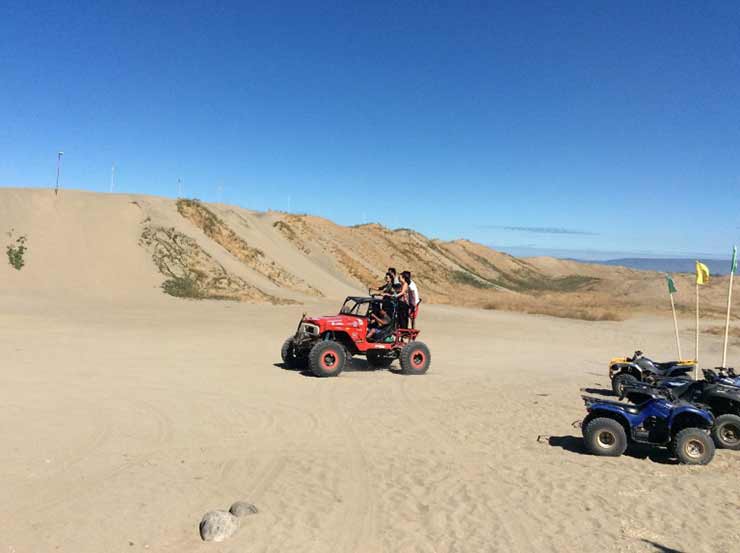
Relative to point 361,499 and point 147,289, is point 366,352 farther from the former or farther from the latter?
point 147,289

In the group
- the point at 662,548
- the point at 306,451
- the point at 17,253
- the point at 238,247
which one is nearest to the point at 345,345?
the point at 306,451

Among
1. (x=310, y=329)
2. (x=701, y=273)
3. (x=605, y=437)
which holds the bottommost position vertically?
(x=605, y=437)

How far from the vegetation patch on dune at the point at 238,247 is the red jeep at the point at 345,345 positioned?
73.0 feet

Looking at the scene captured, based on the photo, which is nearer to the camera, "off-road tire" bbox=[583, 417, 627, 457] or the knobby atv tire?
"off-road tire" bbox=[583, 417, 627, 457]

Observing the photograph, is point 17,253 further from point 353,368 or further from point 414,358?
point 414,358

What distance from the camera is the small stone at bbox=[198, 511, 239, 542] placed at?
513 centimetres

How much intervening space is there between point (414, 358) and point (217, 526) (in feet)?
29.2

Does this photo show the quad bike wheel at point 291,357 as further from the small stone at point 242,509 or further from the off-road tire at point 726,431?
the off-road tire at point 726,431

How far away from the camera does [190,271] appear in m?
30.6

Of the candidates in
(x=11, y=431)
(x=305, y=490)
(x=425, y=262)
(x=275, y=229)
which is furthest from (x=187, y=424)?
(x=425, y=262)

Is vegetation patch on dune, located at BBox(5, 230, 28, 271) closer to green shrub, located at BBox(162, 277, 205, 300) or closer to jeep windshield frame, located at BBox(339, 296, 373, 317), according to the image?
green shrub, located at BBox(162, 277, 205, 300)

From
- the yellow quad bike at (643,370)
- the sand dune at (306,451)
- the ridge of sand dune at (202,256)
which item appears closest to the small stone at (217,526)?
the sand dune at (306,451)

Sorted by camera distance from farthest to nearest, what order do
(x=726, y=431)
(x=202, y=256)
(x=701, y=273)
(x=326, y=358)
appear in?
(x=202, y=256)
(x=701, y=273)
(x=326, y=358)
(x=726, y=431)

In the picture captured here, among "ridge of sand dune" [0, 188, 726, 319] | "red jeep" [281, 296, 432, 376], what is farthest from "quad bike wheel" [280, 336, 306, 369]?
"ridge of sand dune" [0, 188, 726, 319]
